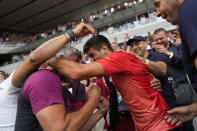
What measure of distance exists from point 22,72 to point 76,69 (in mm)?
397

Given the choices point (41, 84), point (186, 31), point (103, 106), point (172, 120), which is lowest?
point (172, 120)

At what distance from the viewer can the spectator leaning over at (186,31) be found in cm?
55

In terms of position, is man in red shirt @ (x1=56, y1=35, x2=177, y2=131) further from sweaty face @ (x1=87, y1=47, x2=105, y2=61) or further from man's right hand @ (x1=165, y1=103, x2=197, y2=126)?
sweaty face @ (x1=87, y1=47, x2=105, y2=61)

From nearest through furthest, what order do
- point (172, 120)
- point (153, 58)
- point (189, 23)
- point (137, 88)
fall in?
point (189, 23) < point (172, 120) < point (137, 88) < point (153, 58)

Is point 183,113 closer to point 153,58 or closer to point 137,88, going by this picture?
point 137,88

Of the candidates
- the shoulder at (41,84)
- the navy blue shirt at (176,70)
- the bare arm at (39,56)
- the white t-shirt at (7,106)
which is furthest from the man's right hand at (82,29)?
the navy blue shirt at (176,70)

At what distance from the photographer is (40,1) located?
14.3 m

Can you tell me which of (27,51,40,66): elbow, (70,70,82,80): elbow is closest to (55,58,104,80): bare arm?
(70,70,82,80): elbow

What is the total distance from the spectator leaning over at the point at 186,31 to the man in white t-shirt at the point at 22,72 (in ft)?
2.17

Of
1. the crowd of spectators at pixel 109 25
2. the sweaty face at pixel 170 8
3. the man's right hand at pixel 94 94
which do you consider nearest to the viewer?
the sweaty face at pixel 170 8

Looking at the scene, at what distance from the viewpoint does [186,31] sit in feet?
1.88

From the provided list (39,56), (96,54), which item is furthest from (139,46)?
(39,56)

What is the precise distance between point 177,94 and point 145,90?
0.68 meters

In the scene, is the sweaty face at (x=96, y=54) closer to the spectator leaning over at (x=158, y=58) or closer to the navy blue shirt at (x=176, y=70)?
the spectator leaning over at (x=158, y=58)
